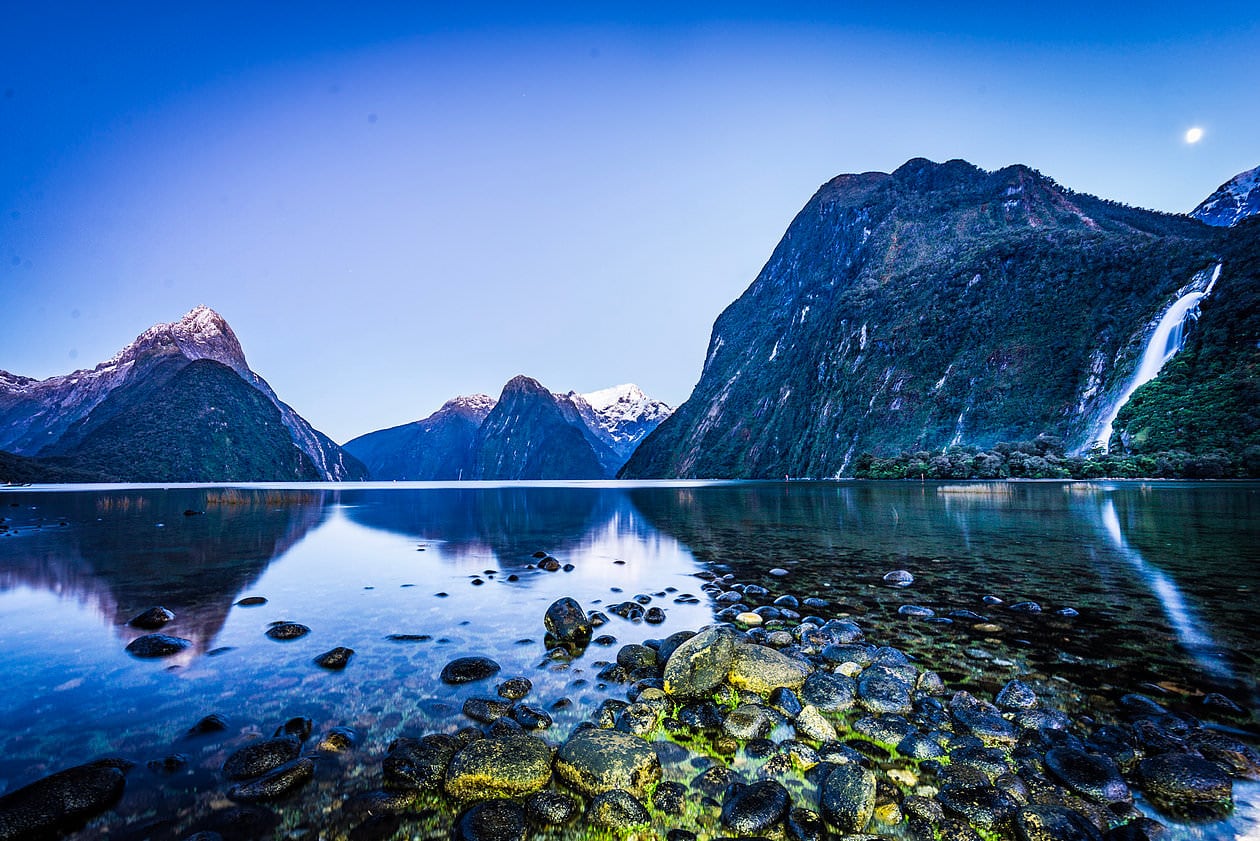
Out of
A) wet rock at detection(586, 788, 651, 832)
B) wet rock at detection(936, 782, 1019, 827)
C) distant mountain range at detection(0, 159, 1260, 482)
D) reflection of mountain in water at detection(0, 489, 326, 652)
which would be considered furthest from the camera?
distant mountain range at detection(0, 159, 1260, 482)

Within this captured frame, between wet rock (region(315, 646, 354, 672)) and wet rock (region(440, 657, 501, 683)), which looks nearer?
wet rock (region(440, 657, 501, 683))

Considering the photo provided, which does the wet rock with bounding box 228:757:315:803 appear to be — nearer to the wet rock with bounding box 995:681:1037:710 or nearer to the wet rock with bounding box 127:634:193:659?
the wet rock with bounding box 127:634:193:659

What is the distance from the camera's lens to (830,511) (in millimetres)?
46844

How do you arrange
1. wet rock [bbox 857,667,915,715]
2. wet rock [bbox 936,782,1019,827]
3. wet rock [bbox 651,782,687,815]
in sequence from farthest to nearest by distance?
1. wet rock [bbox 857,667,915,715]
2. wet rock [bbox 651,782,687,815]
3. wet rock [bbox 936,782,1019,827]

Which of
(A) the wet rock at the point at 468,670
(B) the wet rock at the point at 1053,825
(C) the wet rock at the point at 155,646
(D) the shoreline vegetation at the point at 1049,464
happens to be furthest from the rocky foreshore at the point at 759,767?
(D) the shoreline vegetation at the point at 1049,464

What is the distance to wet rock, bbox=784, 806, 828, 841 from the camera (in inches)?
214

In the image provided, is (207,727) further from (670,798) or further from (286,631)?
(670,798)

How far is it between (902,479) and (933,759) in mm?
131493

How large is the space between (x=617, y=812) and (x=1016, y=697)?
257 inches

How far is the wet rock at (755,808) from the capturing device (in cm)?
553

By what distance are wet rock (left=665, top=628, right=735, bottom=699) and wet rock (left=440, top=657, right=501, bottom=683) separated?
352 centimetres

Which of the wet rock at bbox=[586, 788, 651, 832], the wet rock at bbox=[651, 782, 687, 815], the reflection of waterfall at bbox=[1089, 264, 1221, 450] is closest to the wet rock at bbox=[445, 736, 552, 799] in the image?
the wet rock at bbox=[586, 788, 651, 832]

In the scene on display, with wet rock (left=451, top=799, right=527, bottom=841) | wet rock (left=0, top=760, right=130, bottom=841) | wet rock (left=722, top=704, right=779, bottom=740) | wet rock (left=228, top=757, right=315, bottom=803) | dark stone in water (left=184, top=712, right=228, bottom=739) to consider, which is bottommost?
wet rock (left=722, top=704, right=779, bottom=740)

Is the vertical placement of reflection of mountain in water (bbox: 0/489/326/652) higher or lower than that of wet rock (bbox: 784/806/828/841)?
higher
